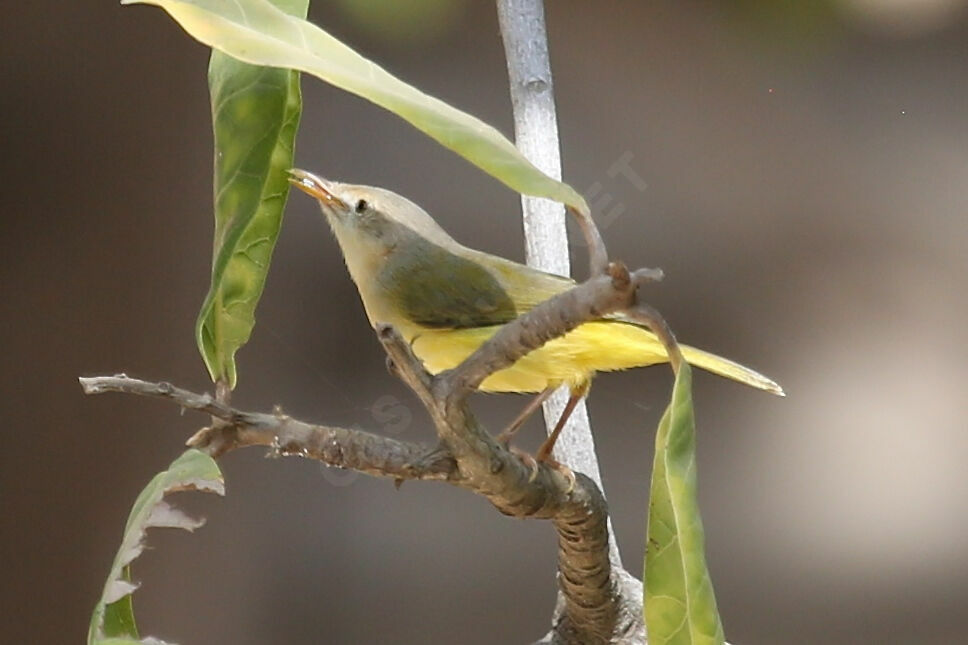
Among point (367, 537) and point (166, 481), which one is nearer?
point (166, 481)

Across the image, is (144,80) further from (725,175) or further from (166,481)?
(166,481)

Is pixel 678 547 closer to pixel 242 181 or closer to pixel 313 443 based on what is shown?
pixel 313 443

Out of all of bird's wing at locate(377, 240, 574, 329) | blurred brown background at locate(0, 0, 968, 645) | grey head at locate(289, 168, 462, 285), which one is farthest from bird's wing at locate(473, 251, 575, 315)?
blurred brown background at locate(0, 0, 968, 645)

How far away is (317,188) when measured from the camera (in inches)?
37.0

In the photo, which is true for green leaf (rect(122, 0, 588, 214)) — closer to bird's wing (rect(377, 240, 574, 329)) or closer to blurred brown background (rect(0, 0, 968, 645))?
bird's wing (rect(377, 240, 574, 329))

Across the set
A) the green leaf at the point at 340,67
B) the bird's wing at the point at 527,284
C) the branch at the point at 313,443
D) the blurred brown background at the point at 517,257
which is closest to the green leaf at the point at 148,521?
the branch at the point at 313,443

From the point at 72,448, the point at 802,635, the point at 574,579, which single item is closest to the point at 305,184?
the point at 574,579

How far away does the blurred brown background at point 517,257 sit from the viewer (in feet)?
4.83

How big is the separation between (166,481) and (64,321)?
105 centimetres

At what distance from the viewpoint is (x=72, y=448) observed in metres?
1.55

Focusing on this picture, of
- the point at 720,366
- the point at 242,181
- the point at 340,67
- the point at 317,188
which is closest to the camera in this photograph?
the point at 340,67

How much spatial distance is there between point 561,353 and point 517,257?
73 centimetres

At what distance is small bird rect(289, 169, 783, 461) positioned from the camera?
0.79 meters

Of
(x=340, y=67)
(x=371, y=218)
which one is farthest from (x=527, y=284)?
(x=340, y=67)
